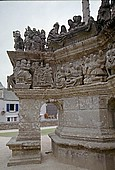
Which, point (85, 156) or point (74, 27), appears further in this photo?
point (74, 27)

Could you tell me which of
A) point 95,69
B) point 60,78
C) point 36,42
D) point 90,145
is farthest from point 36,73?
point 90,145

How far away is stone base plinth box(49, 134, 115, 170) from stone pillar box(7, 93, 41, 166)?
76cm

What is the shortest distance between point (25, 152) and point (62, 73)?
279 centimetres

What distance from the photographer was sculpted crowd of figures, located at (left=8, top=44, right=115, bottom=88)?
15.8 feet

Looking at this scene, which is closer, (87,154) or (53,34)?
(87,154)

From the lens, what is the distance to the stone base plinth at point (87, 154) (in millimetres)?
4223

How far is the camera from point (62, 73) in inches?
225

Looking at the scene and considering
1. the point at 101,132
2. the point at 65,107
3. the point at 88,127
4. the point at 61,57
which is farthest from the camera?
the point at 61,57

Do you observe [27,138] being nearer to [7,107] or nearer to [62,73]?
[62,73]

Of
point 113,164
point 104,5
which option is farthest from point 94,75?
point 113,164

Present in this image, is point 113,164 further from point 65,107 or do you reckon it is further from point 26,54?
point 26,54

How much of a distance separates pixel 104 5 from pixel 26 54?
2.95m

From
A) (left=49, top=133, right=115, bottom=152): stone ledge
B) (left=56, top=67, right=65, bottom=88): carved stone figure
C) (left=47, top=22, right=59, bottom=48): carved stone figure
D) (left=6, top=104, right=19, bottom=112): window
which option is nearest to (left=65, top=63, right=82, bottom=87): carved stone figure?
(left=56, top=67, right=65, bottom=88): carved stone figure

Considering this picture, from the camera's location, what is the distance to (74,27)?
5.72m
